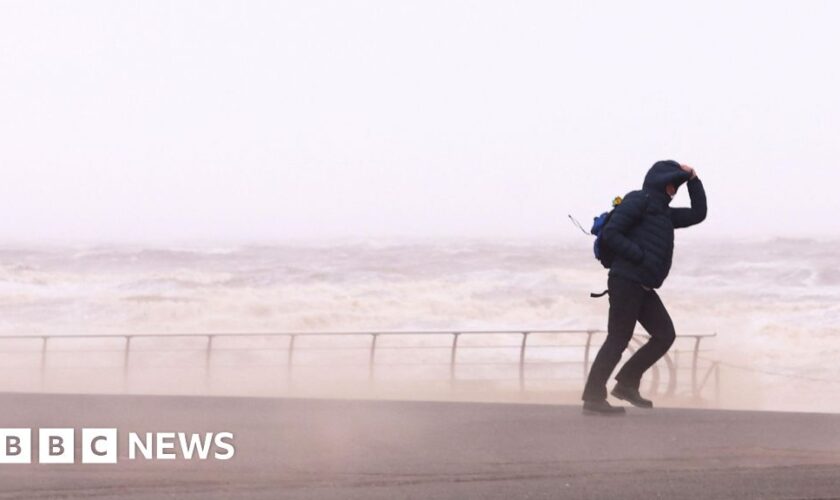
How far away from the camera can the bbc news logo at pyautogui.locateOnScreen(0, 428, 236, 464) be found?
26.1ft

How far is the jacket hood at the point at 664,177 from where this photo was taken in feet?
31.0

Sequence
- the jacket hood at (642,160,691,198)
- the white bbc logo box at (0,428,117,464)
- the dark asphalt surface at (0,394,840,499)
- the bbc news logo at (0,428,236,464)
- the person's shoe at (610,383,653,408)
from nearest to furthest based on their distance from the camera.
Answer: the dark asphalt surface at (0,394,840,499) < the white bbc logo box at (0,428,117,464) < the bbc news logo at (0,428,236,464) < the jacket hood at (642,160,691,198) < the person's shoe at (610,383,653,408)

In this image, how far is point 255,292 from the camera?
5106cm

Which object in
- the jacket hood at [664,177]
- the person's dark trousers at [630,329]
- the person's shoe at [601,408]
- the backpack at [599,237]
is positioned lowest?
the person's shoe at [601,408]

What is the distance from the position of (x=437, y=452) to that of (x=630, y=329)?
1.95 meters

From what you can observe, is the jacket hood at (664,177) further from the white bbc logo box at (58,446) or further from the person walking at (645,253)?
the white bbc logo box at (58,446)

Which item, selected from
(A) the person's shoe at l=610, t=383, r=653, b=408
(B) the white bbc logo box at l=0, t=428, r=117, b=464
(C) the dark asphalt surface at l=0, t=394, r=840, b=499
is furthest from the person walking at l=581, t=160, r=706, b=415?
(B) the white bbc logo box at l=0, t=428, r=117, b=464

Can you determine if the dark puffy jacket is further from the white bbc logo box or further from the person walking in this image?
the white bbc logo box

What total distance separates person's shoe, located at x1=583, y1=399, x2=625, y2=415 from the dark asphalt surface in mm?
80

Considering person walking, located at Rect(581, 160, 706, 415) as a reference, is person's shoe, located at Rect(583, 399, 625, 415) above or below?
below

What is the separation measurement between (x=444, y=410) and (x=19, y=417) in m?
3.08

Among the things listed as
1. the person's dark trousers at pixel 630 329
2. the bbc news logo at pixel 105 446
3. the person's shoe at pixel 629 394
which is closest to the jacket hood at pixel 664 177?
the person's dark trousers at pixel 630 329

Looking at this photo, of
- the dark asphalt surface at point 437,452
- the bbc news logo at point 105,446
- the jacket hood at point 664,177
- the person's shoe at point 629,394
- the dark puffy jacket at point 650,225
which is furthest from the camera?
the person's shoe at point 629,394

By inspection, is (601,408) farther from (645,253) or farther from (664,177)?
(664,177)
